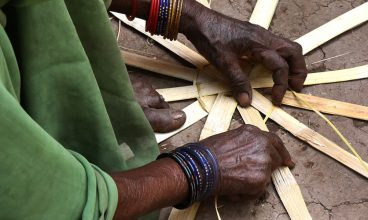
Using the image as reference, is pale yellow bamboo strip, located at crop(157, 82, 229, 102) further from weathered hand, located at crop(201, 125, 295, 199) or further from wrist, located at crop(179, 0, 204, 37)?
weathered hand, located at crop(201, 125, 295, 199)

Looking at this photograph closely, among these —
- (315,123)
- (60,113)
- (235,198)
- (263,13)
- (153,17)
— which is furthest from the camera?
(263,13)

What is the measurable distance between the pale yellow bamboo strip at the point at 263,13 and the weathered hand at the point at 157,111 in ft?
2.00

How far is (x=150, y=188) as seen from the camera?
1438 millimetres

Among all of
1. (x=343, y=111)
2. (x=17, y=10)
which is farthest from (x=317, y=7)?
(x=17, y=10)

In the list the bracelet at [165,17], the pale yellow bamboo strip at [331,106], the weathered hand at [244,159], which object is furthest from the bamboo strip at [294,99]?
the weathered hand at [244,159]

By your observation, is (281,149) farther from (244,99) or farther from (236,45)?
(236,45)

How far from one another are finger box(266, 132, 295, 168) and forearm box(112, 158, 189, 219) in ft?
1.38

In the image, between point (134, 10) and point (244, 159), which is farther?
point (134, 10)

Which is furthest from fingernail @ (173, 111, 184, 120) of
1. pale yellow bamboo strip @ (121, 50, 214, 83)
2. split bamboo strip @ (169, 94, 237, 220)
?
pale yellow bamboo strip @ (121, 50, 214, 83)

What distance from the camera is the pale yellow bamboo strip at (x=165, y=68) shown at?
2.26 m

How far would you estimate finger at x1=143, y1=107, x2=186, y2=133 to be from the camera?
6.71 ft

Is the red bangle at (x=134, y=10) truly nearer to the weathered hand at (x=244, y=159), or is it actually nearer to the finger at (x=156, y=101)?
the finger at (x=156, y=101)

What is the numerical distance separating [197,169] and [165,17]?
682mm

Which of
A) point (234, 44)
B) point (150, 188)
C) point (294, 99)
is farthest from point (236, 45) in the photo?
point (150, 188)
